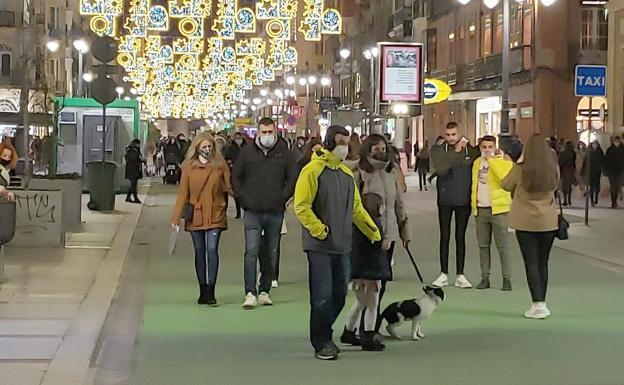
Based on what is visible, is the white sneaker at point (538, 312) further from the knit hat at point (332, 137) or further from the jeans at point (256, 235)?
the knit hat at point (332, 137)

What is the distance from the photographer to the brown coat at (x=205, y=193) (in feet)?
41.6

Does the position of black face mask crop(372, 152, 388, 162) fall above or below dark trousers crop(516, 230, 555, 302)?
above

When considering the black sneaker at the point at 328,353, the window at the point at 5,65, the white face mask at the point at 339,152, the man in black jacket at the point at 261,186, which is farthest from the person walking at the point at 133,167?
the window at the point at 5,65

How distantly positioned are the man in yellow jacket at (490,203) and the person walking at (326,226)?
4.77 metres

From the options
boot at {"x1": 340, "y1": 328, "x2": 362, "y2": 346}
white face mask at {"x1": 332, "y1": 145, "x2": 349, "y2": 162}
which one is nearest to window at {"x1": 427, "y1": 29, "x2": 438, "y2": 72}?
boot at {"x1": 340, "y1": 328, "x2": 362, "y2": 346}

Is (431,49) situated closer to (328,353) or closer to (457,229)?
(457,229)

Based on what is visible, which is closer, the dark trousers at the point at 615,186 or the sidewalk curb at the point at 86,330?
Answer: the sidewalk curb at the point at 86,330

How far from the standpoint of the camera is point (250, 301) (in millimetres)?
12633

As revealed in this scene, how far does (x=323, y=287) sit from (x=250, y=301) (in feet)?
10.3

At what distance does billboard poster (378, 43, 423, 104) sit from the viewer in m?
31.2

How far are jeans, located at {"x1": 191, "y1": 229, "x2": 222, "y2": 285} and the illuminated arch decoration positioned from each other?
18.1 m

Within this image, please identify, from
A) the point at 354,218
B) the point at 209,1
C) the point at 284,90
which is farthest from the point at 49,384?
the point at 284,90

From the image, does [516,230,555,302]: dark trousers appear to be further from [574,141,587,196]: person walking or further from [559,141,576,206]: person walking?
[574,141,587,196]: person walking

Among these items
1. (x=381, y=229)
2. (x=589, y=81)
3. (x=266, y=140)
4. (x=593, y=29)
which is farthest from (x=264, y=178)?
(x=593, y=29)
